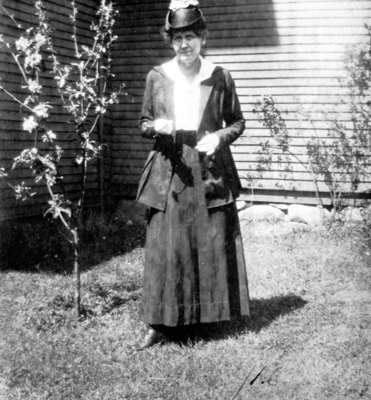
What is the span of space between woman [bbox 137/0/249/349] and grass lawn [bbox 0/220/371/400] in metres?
0.32

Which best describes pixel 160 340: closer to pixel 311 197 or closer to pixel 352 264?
pixel 352 264

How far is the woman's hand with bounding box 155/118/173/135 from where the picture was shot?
3293 mm

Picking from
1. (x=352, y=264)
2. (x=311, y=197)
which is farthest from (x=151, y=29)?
(x=352, y=264)

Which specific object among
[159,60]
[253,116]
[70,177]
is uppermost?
[159,60]

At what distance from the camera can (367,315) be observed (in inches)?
168

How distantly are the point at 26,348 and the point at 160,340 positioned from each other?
3.14ft

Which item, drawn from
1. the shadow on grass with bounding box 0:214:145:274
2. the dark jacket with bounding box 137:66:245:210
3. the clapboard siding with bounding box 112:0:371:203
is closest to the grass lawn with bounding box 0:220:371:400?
the shadow on grass with bounding box 0:214:145:274

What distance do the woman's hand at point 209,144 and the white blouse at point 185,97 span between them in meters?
0.19

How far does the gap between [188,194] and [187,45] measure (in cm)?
100

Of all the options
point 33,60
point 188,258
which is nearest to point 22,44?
point 33,60

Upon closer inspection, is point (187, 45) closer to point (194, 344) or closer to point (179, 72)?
point (179, 72)
